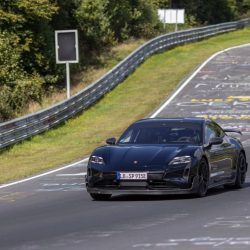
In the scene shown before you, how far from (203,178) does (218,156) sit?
0.98 meters

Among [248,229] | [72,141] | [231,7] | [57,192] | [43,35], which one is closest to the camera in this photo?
[248,229]

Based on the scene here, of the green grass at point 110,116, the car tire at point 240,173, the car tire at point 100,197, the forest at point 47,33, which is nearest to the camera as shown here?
the car tire at point 100,197

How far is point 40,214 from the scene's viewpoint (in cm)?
1372

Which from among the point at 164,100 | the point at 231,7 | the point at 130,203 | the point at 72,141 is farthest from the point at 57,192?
the point at 231,7

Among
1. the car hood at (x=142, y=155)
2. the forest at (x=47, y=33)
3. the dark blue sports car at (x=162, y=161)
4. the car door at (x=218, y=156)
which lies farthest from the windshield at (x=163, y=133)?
the forest at (x=47, y=33)

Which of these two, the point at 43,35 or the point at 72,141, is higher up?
the point at 43,35

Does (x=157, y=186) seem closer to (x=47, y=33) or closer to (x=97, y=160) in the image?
(x=97, y=160)

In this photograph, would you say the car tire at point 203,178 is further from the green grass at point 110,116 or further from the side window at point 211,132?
the green grass at point 110,116

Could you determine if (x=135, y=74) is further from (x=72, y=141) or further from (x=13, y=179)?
(x=13, y=179)

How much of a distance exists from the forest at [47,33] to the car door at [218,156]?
20.1 metres

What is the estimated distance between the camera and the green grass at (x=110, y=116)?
25375 mm

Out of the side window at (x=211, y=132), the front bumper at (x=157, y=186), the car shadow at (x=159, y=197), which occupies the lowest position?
the car shadow at (x=159, y=197)

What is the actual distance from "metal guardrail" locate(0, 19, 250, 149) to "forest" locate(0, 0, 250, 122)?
281cm

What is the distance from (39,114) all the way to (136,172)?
16.6m
